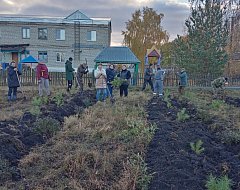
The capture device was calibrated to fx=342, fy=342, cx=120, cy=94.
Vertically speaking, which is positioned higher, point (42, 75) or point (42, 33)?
point (42, 33)

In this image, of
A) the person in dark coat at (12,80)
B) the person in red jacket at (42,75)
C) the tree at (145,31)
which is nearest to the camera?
the person in dark coat at (12,80)

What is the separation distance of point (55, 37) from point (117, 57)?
42.6ft

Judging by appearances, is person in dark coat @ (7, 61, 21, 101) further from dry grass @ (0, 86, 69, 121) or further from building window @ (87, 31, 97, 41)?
building window @ (87, 31, 97, 41)

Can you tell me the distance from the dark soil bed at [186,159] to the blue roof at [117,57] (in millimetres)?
17971

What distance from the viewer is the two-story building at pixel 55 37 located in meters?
37.0

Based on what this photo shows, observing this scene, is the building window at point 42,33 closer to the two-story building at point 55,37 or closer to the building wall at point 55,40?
the two-story building at point 55,37

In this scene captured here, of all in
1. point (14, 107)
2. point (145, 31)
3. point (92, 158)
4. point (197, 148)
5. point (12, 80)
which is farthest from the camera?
point (145, 31)

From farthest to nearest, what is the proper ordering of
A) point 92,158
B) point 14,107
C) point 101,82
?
point 101,82
point 14,107
point 92,158

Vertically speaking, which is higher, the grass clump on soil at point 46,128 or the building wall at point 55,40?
the building wall at point 55,40

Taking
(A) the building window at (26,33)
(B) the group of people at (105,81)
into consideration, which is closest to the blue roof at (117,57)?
(B) the group of people at (105,81)

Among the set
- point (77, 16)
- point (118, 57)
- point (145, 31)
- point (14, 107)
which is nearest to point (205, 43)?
point (118, 57)

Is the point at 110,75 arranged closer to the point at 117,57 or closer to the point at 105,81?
the point at 105,81

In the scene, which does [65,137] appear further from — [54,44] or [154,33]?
[154,33]

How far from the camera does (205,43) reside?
78.4ft
